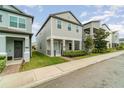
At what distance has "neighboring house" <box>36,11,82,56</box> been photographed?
19.3 meters

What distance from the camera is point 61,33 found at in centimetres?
2052

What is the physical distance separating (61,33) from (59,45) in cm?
250

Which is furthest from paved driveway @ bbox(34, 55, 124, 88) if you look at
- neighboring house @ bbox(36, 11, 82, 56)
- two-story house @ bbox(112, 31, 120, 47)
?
two-story house @ bbox(112, 31, 120, 47)

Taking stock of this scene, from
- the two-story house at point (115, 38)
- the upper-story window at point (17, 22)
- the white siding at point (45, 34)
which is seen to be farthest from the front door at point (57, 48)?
the two-story house at point (115, 38)

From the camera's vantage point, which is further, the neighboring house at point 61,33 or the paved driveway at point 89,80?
the neighboring house at point 61,33

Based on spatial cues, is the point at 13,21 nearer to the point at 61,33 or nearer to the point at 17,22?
the point at 17,22

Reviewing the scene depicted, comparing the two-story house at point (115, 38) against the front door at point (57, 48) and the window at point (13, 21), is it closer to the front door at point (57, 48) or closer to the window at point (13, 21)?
the front door at point (57, 48)

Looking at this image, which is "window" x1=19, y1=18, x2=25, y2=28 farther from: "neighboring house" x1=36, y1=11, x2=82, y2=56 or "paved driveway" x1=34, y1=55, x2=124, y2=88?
"paved driveway" x1=34, y1=55, x2=124, y2=88

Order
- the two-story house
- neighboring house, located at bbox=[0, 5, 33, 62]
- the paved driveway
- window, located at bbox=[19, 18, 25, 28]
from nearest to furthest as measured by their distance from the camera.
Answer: the paved driveway, neighboring house, located at bbox=[0, 5, 33, 62], window, located at bbox=[19, 18, 25, 28], the two-story house

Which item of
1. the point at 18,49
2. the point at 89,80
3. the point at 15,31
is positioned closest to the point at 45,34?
the point at 18,49

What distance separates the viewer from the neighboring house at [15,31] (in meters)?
13.6

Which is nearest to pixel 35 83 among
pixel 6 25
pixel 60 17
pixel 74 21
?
pixel 6 25
